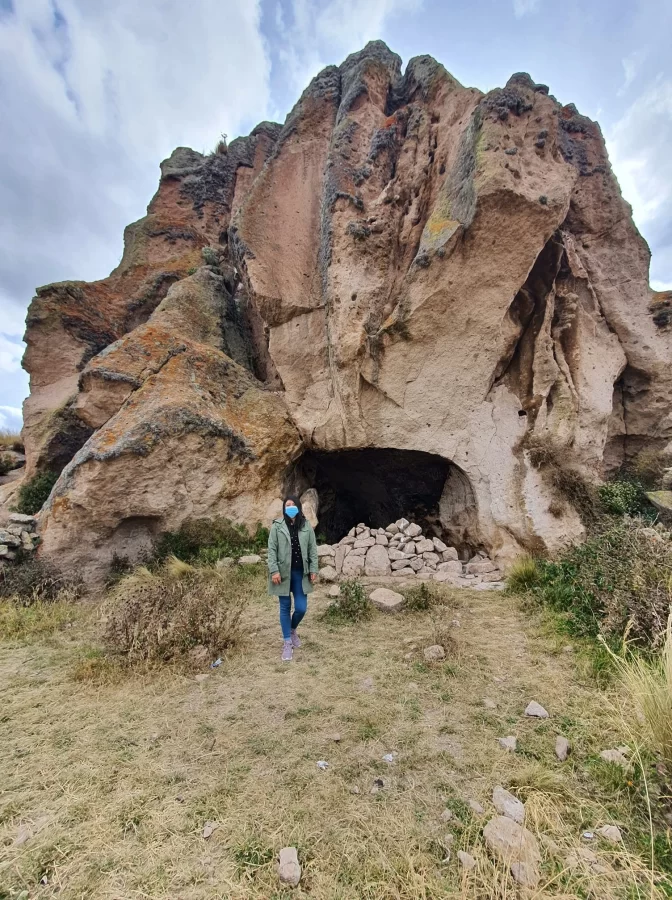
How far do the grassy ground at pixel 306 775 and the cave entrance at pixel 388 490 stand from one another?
405 cm

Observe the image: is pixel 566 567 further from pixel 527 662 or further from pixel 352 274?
pixel 352 274

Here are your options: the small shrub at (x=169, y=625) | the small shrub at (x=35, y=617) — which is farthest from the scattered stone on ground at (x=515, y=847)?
the small shrub at (x=35, y=617)

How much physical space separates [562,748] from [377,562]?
14.4 ft

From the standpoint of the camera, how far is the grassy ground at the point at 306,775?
1.73m

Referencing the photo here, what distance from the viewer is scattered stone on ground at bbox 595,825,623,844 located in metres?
1.81

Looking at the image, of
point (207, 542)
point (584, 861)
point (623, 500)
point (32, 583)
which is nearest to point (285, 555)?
point (584, 861)

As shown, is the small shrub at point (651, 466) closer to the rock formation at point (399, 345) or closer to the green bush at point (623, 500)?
the rock formation at point (399, 345)

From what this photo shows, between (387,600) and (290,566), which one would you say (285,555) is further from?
(387,600)

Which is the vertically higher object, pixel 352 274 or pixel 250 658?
pixel 352 274

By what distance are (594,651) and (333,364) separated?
6.18 meters

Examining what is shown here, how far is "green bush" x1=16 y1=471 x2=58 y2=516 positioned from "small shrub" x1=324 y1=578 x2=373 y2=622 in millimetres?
6607

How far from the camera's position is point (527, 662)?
11.9 feet

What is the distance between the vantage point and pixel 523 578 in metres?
5.69

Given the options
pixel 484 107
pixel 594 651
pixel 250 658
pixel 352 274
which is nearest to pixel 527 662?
pixel 594 651
